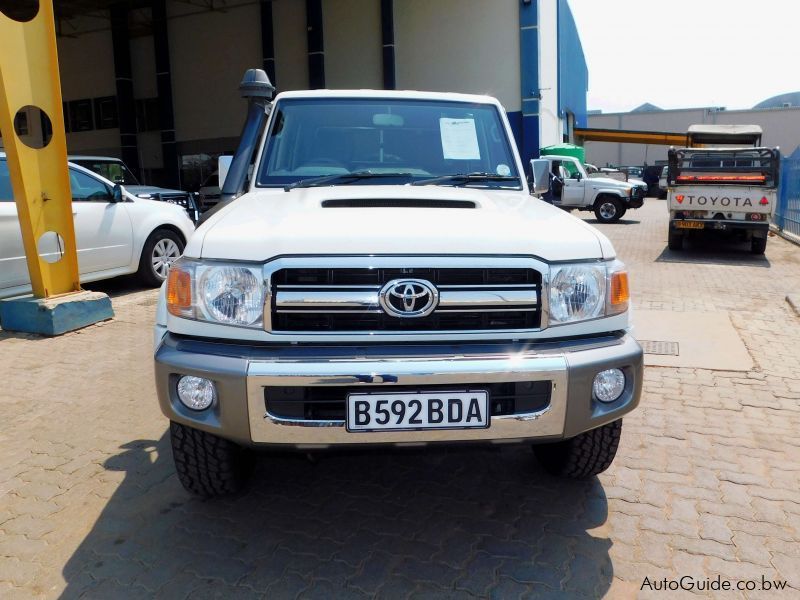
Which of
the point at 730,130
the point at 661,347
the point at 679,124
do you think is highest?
the point at 679,124

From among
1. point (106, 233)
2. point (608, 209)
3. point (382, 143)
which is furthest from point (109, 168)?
point (608, 209)

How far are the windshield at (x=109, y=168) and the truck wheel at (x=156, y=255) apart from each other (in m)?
2.92

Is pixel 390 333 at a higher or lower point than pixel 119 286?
higher

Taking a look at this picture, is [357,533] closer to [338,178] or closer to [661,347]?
[338,178]

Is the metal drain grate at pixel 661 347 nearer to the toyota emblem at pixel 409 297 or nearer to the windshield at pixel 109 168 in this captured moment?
the toyota emblem at pixel 409 297

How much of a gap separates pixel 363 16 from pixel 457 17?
341cm

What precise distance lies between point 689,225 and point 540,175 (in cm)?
897

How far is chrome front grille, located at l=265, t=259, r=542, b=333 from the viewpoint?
2457 millimetres

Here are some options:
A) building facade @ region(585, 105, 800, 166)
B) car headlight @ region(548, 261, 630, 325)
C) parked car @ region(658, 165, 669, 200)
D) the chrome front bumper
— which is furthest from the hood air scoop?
building facade @ region(585, 105, 800, 166)

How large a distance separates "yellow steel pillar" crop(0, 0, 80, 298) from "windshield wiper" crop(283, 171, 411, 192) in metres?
3.71

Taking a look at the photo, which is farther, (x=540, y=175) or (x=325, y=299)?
(x=540, y=175)

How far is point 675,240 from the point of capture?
12.4 m

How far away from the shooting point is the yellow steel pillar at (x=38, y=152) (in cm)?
589

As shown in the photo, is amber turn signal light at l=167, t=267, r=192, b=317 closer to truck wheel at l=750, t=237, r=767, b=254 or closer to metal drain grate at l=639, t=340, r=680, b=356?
metal drain grate at l=639, t=340, r=680, b=356
